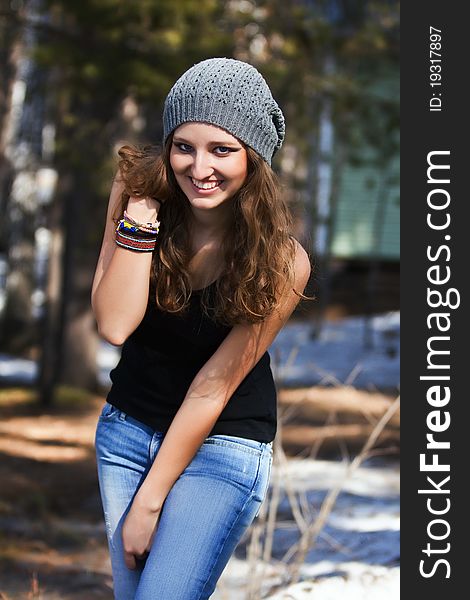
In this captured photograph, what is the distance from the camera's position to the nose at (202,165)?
7.67ft

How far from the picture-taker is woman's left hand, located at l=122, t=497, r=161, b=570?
2.33 meters

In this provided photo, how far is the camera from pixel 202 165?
7.68ft

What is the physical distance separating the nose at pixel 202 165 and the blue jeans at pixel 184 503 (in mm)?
583

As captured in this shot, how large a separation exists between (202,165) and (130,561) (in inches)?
35.7

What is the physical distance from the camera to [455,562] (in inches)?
157

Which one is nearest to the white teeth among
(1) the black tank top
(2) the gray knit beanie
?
(2) the gray knit beanie

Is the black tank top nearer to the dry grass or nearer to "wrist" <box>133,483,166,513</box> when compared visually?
"wrist" <box>133,483,166,513</box>

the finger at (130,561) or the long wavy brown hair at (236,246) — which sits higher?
the long wavy brown hair at (236,246)

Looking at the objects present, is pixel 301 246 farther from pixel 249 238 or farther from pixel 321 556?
pixel 321 556

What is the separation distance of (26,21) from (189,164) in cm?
729

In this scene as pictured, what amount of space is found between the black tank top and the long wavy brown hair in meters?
0.04

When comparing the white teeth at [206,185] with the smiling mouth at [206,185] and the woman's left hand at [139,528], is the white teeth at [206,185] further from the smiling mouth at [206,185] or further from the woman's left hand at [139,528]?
the woman's left hand at [139,528]

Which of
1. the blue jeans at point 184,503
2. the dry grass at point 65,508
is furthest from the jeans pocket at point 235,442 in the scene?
the dry grass at point 65,508

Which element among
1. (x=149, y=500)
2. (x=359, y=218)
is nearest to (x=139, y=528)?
(x=149, y=500)
